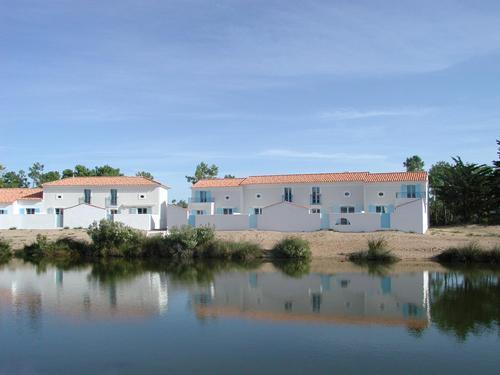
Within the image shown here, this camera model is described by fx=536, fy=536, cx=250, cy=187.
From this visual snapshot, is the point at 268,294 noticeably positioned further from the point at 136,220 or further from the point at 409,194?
the point at 136,220

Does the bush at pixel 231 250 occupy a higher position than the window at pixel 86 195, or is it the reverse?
the window at pixel 86 195

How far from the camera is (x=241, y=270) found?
3500 cm

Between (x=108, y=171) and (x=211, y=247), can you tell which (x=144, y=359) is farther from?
(x=108, y=171)

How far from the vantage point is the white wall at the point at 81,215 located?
53.5m

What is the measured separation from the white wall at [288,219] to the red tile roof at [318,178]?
594 centimetres

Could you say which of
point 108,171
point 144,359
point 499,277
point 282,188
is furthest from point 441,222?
point 144,359

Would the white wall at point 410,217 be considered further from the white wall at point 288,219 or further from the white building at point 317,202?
the white wall at point 288,219

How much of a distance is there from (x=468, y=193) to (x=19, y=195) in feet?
155

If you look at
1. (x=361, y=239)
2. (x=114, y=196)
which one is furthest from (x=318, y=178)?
(x=114, y=196)

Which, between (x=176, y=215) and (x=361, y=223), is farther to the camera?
(x=176, y=215)

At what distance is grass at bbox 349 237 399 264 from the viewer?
3819 cm

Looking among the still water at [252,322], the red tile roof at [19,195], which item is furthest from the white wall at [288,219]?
the red tile roof at [19,195]

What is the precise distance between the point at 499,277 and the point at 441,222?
93.4 ft

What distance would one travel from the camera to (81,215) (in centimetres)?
5362
